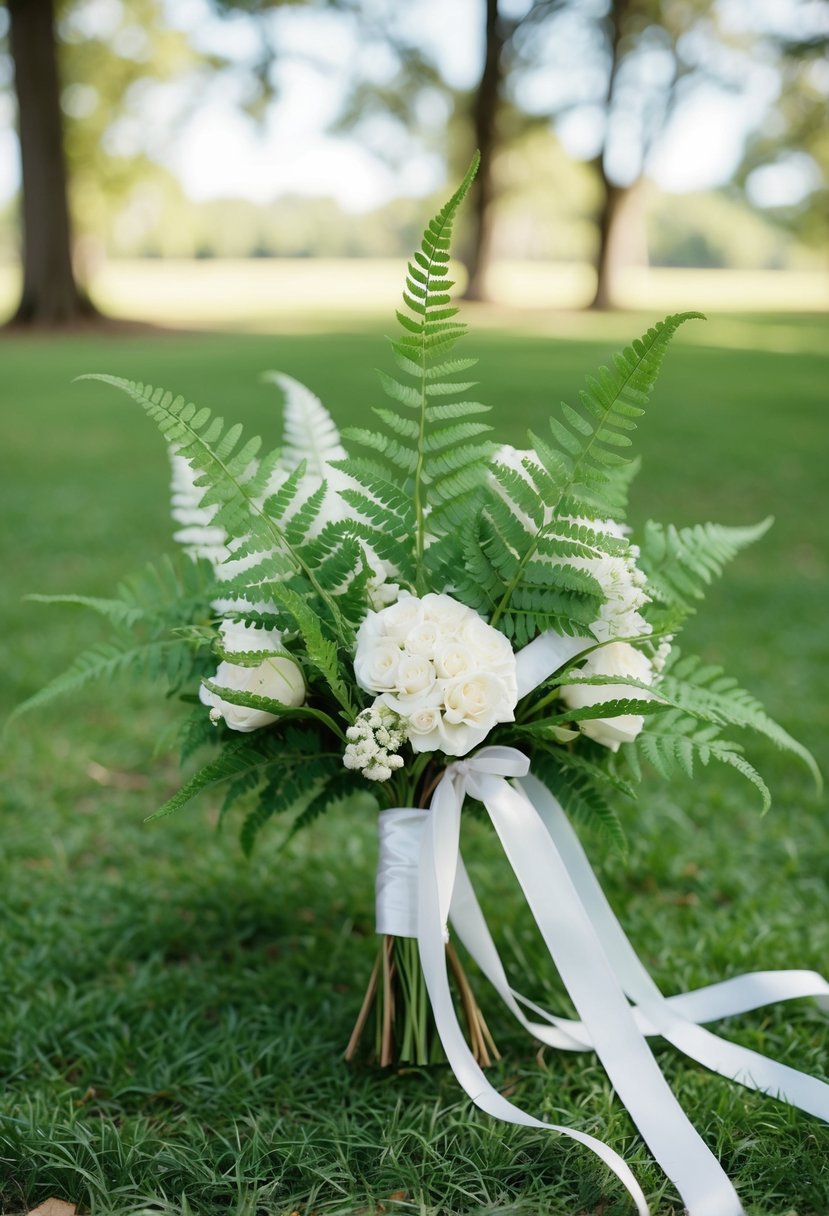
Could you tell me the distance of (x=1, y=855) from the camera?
310 centimetres

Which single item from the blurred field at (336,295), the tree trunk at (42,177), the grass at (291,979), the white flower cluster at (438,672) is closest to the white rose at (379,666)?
the white flower cluster at (438,672)

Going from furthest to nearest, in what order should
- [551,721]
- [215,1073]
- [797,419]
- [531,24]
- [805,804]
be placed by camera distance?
1. [531,24]
2. [797,419]
3. [805,804]
4. [215,1073]
5. [551,721]

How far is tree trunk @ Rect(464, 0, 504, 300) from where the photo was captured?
2395cm

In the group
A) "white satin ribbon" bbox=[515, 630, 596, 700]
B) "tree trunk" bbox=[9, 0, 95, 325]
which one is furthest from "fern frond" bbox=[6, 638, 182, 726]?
"tree trunk" bbox=[9, 0, 95, 325]

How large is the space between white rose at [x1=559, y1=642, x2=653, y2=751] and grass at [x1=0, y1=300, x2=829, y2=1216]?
74 centimetres

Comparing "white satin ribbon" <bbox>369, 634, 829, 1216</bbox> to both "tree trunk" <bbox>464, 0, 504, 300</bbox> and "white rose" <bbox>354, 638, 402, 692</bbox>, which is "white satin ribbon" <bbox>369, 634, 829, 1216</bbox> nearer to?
"white rose" <bbox>354, 638, 402, 692</bbox>

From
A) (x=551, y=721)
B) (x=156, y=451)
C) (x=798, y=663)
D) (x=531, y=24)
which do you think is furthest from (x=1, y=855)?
(x=531, y=24)

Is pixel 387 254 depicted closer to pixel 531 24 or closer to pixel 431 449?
pixel 531 24

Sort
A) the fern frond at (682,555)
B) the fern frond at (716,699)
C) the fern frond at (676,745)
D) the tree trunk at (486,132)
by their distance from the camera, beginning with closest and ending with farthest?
the fern frond at (676,745)
the fern frond at (716,699)
the fern frond at (682,555)
the tree trunk at (486,132)

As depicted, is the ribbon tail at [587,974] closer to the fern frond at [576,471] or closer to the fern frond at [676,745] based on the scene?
the fern frond at [676,745]

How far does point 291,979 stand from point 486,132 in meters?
25.0

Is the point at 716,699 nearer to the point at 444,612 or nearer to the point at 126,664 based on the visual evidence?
the point at 444,612

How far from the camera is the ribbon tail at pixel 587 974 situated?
183 cm

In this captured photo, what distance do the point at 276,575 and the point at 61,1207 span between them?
→ 3.62ft
